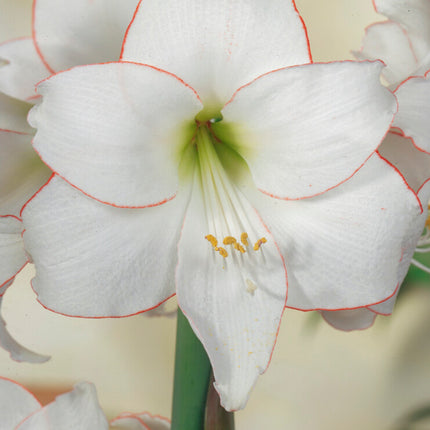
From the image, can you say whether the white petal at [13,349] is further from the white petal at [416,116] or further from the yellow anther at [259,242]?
the white petal at [416,116]

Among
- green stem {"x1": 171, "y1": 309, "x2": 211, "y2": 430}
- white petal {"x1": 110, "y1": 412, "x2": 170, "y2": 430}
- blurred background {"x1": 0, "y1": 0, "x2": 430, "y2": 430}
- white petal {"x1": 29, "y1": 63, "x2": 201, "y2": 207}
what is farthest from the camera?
blurred background {"x1": 0, "y1": 0, "x2": 430, "y2": 430}

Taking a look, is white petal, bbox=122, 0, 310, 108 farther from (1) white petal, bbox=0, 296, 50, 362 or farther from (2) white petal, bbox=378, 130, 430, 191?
(1) white petal, bbox=0, 296, 50, 362

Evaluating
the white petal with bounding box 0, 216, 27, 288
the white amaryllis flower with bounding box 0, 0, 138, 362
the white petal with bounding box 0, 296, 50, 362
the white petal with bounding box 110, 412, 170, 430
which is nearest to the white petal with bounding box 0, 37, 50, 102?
the white amaryllis flower with bounding box 0, 0, 138, 362

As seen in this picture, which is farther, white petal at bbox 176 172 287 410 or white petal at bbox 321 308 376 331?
white petal at bbox 321 308 376 331

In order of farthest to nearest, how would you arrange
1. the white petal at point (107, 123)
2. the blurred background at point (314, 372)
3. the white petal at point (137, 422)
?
1. the blurred background at point (314, 372)
2. the white petal at point (137, 422)
3. the white petal at point (107, 123)

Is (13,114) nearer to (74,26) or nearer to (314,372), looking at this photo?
(74,26)

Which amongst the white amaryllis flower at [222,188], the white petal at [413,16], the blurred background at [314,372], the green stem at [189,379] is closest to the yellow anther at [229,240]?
the white amaryllis flower at [222,188]

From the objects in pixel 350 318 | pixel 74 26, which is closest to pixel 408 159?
pixel 350 318

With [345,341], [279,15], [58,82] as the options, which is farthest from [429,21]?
[345,341]
